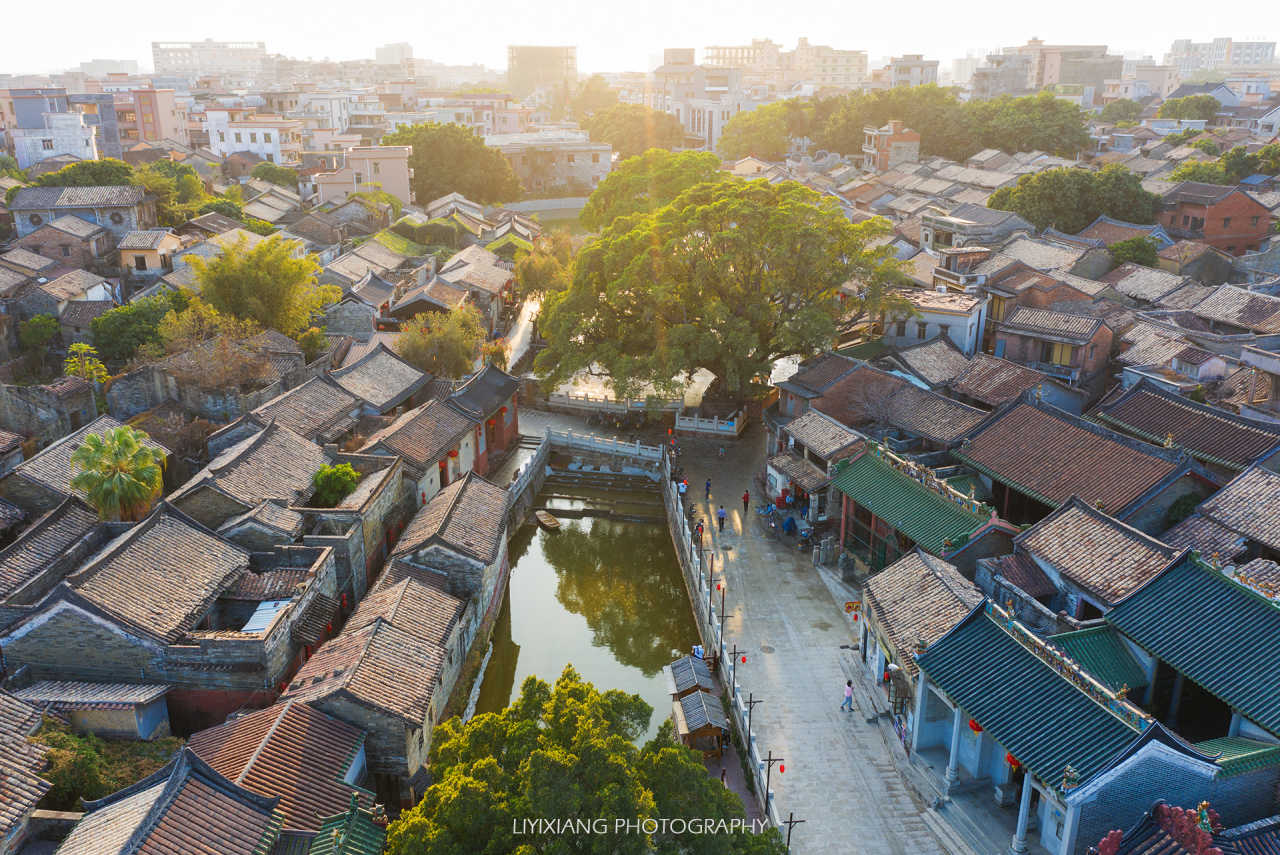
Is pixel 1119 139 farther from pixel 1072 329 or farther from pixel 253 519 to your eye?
pixel 253 519

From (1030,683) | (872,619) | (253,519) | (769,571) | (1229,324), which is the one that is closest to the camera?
(1030,683)

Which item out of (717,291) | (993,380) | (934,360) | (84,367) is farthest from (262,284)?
(993,380)

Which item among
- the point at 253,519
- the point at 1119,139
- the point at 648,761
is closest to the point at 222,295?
the point at 253,519

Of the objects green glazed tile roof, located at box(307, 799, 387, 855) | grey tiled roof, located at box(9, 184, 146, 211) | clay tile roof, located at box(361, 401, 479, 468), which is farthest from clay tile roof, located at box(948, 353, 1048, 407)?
grey tiled roof, located at box(9, 184, 146, 211)

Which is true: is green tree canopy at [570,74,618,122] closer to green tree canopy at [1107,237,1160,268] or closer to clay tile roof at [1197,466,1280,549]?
green tree canopy at [1107,237,1160,268]

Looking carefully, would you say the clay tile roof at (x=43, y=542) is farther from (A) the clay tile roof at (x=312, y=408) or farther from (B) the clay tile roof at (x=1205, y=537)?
(B) the clay tile roof at (x=1205, y=537)

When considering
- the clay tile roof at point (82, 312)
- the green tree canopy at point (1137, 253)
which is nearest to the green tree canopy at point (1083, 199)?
the green tree canopy at point (1137, 253)
